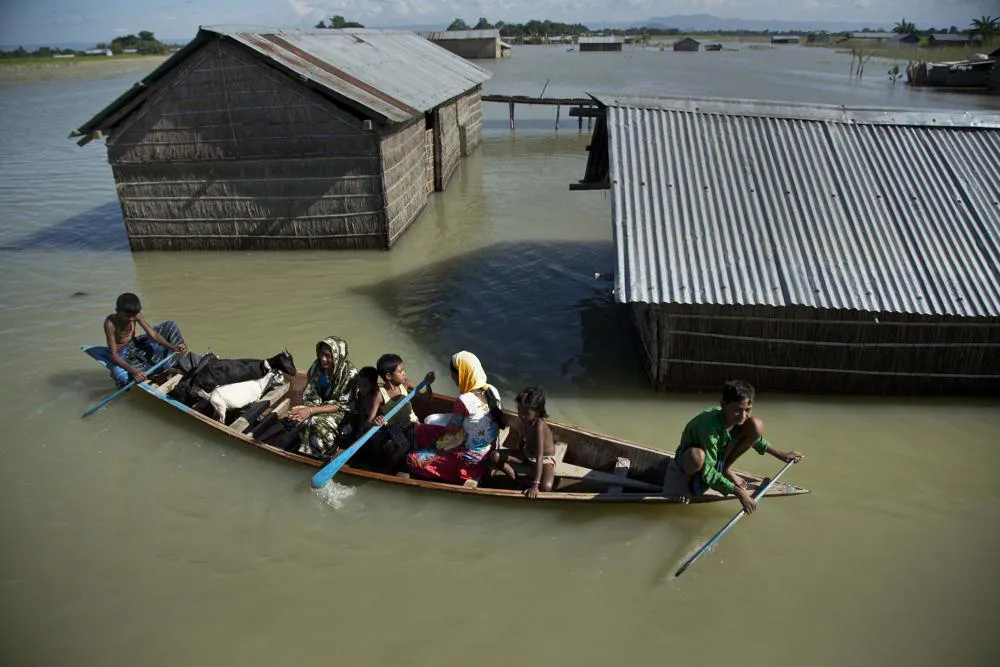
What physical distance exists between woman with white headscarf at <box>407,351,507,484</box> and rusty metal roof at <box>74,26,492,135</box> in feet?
21.8

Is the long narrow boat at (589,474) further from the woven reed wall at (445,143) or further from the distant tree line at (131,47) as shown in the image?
the distant tree line at (131,47)

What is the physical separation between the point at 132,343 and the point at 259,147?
5.08 meters

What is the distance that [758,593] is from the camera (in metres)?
4.83

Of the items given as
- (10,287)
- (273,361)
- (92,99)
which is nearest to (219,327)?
(273,361)

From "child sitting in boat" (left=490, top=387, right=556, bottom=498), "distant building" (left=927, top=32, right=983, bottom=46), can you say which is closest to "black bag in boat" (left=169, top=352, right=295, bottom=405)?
"child sitting in boat" (left=490, top=387, right=556, bottom=498)

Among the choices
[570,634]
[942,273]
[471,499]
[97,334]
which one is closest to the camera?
[570,634]

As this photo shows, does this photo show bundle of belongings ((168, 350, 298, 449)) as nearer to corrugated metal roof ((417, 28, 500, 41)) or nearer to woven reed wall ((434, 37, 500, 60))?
corrugated metal roof ((417, 28, 500, 41))

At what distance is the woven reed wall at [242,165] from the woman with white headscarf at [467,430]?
276 inches

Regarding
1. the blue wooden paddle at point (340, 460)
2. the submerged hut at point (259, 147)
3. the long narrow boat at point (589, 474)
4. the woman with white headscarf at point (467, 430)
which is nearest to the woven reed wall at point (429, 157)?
the submerged hut at point (259, 147)

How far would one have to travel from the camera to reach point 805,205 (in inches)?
282

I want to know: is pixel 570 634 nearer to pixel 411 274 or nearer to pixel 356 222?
pixel 411 274

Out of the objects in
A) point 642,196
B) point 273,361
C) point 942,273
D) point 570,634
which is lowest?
point 570,634

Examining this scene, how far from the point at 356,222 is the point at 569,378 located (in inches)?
233

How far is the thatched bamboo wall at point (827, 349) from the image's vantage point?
670 cm
